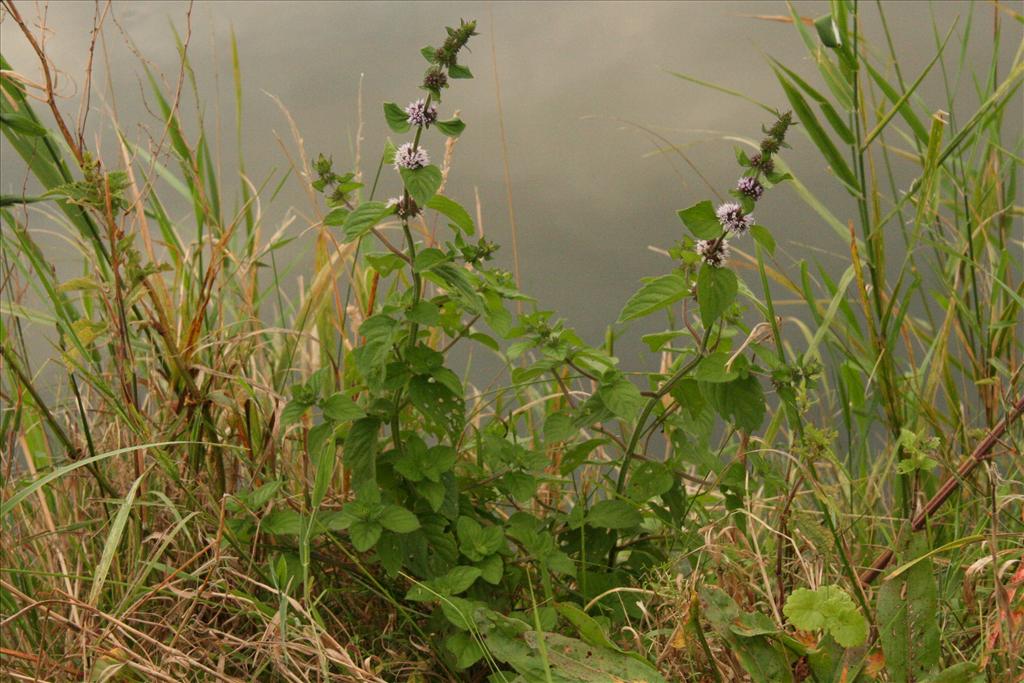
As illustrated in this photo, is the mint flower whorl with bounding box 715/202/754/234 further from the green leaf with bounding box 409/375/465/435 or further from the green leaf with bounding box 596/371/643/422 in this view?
the green leaf with bounding box 409/375/465/435

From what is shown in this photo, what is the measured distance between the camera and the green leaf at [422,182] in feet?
5.94

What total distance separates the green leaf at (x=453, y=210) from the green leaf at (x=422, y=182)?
4cm

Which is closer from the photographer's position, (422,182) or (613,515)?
(422,182)

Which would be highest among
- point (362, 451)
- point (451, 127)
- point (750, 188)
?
point (451, 127)

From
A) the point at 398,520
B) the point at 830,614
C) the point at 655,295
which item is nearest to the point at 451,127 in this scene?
the point at 655,295

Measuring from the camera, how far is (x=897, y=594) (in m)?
1.67

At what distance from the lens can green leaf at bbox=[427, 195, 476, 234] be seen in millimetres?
1884

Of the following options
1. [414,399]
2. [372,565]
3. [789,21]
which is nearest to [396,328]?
[414,399]

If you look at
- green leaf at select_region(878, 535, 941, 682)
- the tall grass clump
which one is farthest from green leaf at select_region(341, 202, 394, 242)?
green leaf at select_region(878, 535, 941, 682)

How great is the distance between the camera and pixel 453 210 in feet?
6.22

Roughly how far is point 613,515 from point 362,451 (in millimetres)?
534

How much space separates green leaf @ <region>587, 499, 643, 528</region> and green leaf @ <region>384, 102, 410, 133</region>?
0.86 m

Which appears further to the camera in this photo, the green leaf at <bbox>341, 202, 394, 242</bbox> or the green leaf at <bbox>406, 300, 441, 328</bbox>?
the green leaf at <bbox>406, 300, 441, 328</bbox>

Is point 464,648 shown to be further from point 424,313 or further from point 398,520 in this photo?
point 424,313
